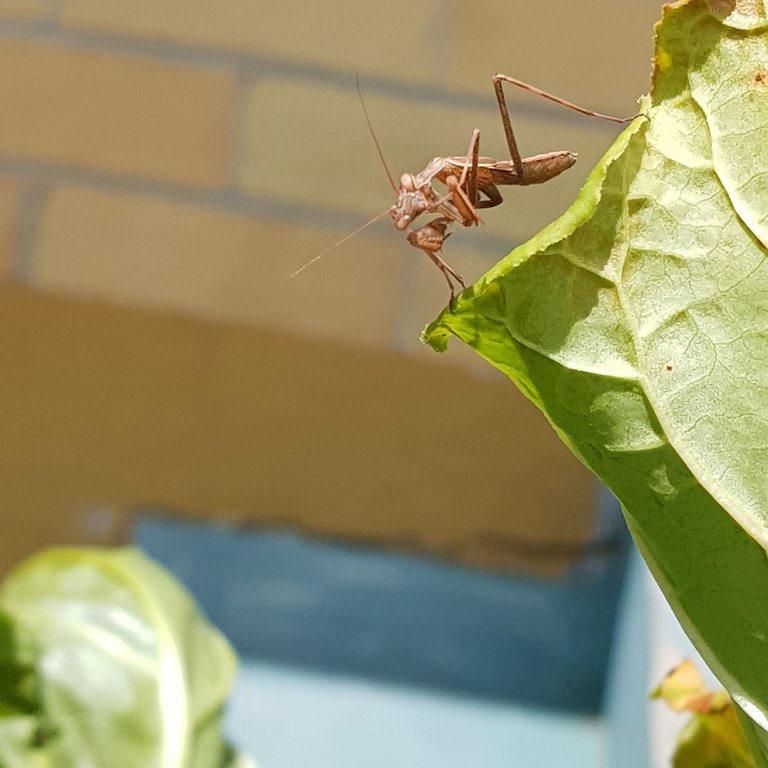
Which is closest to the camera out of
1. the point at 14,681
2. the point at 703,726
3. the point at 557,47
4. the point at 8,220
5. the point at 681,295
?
the point at 681,295

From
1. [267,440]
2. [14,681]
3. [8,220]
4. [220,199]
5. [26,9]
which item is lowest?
[14,681]

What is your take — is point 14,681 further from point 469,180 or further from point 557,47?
point 557,47

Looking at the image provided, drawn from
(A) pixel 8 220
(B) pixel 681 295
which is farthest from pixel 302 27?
(B) pixel 681 295

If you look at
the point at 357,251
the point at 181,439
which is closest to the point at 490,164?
the point at 357,251

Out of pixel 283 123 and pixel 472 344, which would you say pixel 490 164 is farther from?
pixel 283 123

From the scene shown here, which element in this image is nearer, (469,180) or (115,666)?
(469,180)

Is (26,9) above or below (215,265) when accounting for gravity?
above

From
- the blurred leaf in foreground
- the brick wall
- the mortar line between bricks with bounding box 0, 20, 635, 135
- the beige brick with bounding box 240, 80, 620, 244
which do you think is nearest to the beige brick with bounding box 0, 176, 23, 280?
the brick wall
